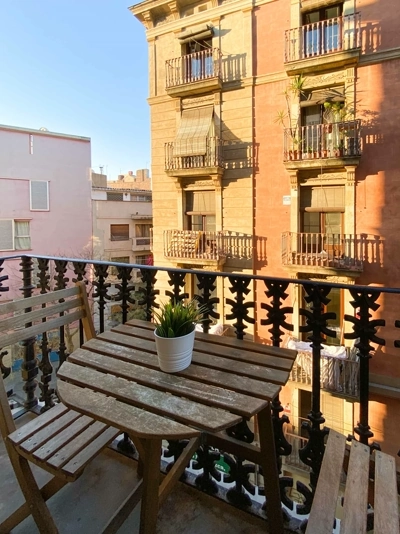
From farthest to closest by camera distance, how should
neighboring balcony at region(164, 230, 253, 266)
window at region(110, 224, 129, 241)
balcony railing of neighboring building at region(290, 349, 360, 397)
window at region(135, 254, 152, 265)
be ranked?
1. window at region(135, 254, 152, 265)
2. window at region(110, 224, 129, 241)
3. neighboring balcony at region(164, 230, 253, 266)
4. balcony railing of neighboring building at region(290, 349, 360, 397)

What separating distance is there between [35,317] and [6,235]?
1098 centimetres

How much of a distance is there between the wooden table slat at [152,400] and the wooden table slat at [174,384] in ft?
0.06

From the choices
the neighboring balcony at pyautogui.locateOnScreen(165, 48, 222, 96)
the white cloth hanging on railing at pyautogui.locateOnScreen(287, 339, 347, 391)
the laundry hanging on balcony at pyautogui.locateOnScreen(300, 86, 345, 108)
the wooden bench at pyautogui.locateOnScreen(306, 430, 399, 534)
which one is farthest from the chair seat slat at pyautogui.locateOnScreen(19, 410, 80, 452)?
the neighboring balcony at pyautogui.locateOnScreen(165, 48, 222, 96)

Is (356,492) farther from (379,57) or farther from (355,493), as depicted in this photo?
(379,57)

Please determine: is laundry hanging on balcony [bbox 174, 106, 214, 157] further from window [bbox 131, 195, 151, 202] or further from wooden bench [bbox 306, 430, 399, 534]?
window [bbox 131, 195, 151, 202]

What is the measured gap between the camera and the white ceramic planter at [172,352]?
3.37 feet

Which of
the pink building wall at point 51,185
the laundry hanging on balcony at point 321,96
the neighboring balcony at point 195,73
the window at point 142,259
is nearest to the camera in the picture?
the laundry hanging on balcony at point 321,96

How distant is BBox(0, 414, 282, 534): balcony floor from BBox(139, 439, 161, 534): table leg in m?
0.30

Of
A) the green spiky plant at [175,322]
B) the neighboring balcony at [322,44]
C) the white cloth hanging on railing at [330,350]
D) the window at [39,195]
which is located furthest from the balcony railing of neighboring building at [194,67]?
the green spiky plant at [175,322]

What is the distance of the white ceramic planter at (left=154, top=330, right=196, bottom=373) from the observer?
1.03 metres

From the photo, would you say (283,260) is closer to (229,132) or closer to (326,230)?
(326,230)

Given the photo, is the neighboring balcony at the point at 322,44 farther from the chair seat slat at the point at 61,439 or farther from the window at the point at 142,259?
the window at the point at 142,259

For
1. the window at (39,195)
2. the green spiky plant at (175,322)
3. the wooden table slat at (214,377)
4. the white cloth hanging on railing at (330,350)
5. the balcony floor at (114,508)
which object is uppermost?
the window at (39,195)

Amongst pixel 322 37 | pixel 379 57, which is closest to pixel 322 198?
pixel 379 57
